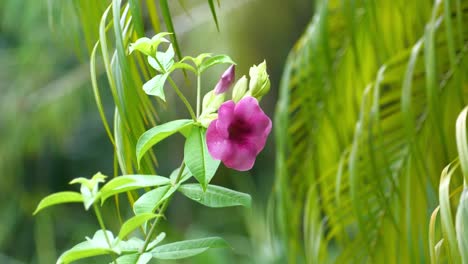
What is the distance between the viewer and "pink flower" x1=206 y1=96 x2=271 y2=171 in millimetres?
401

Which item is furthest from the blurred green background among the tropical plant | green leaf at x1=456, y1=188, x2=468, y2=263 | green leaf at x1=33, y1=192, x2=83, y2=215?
green leaf at x1=33, y1=192, x2=83, y2=215

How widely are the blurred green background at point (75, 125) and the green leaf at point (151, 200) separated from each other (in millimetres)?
1494

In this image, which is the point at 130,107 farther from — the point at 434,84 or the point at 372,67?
the point at 372,67

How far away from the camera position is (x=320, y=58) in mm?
996

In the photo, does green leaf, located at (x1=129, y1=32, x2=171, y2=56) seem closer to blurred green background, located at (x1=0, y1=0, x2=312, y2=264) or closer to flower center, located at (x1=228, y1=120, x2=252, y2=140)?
flower center, located at (x1=228, y1=120, x2=252, y2=140)

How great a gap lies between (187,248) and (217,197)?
0.03 meters

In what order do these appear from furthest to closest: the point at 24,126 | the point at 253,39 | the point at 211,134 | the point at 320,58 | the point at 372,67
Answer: the point at 24,126 < the point at 253,39 < the point at 372,67 < the point at 320,58 < the point at 211,134

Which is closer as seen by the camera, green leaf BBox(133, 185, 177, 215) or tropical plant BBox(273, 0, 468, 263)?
green leaf BBox(133, 185, 177, 215)

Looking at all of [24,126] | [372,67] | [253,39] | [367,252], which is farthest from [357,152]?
[24,126]

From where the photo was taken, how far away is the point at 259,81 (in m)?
0.42

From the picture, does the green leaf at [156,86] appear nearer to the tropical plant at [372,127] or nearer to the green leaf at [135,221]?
the green leaf at [135,221]

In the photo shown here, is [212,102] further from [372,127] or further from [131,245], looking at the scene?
[372,127]

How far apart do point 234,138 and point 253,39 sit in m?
1.83

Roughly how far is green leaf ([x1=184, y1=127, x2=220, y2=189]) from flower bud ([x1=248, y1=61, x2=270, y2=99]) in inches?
1.6
